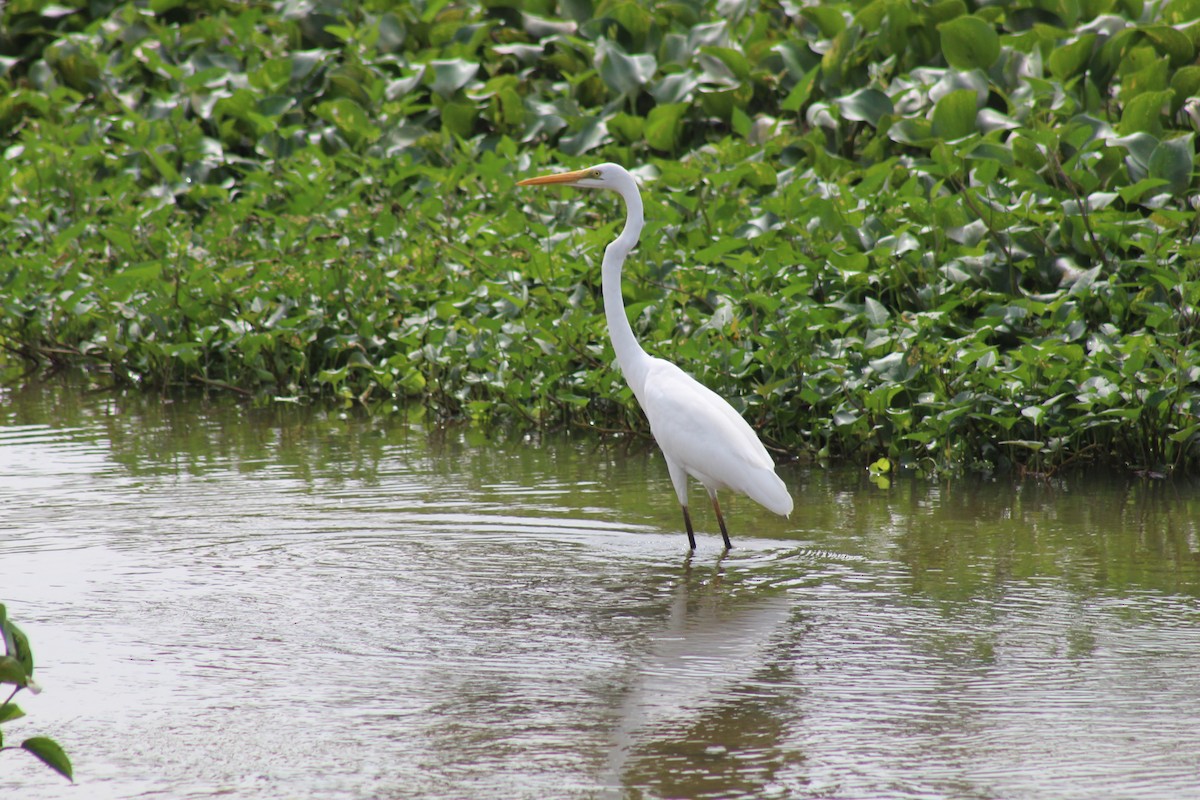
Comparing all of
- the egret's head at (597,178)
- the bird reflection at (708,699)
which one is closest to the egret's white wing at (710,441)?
the bird reflection at (708,699)

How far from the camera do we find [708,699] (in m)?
3.60

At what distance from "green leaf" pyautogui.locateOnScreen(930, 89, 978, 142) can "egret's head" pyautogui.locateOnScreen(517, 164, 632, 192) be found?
250 centimetres

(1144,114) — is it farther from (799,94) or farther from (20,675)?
(20,675)

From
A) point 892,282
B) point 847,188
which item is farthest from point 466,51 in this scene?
point 892,282

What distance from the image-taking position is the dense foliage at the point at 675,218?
240 inches

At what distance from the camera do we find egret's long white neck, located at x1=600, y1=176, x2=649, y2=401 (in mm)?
5590

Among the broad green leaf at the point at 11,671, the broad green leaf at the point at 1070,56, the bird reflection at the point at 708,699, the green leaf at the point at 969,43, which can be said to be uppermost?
the green leaf at the point at 969,43

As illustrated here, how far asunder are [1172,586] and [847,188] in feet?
11.2

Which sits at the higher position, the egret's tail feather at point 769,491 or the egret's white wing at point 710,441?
the egret's white wing at point 710,441

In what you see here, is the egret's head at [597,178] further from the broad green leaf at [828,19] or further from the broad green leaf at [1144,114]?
the broad green leaf at [828,19]

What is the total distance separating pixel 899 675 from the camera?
3.73 m

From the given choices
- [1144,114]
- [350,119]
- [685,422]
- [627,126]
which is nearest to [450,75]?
[350,119]

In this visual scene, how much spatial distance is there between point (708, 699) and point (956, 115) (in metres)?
4.82

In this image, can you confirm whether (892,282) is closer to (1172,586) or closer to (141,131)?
(1172,586)
